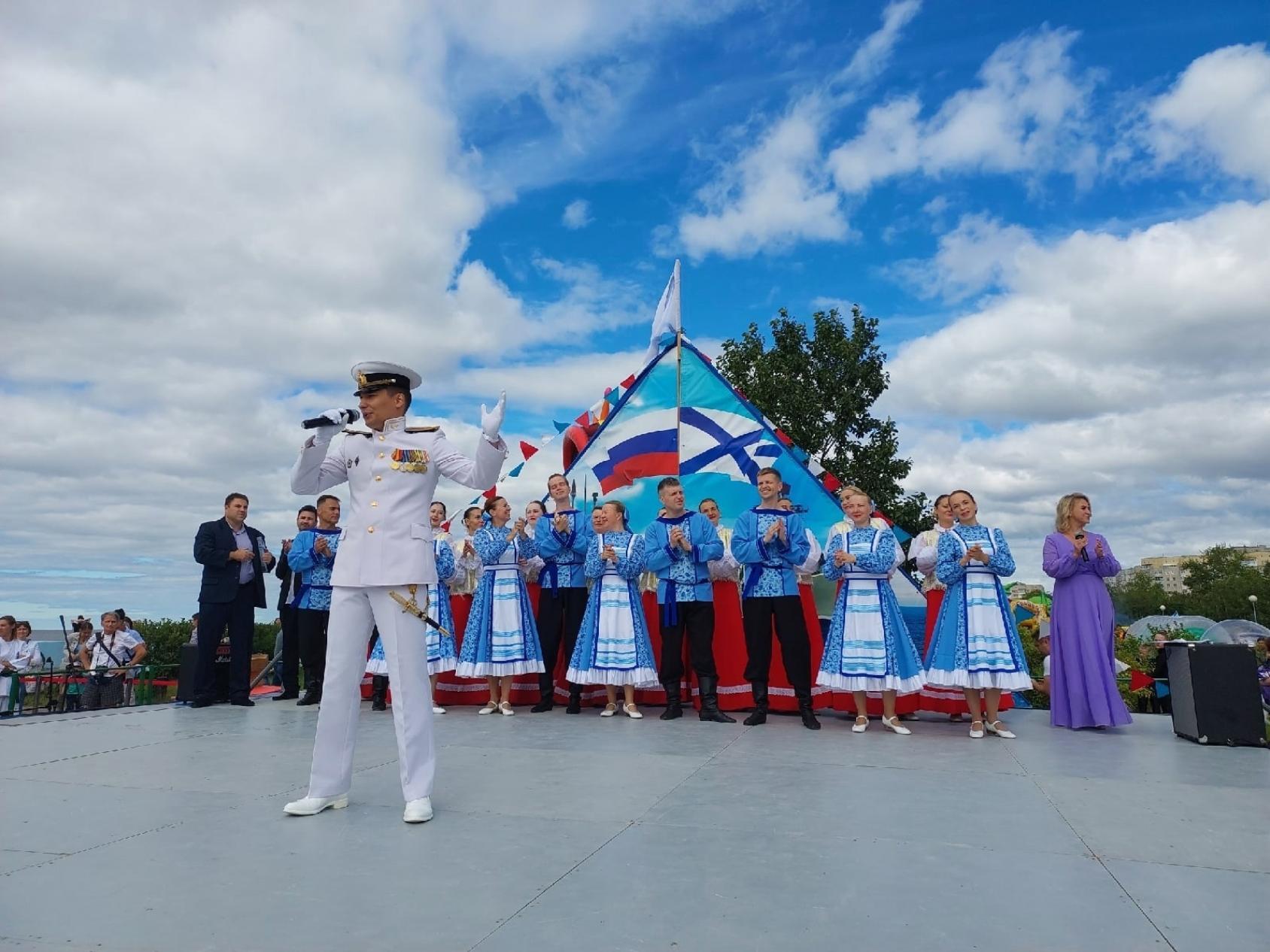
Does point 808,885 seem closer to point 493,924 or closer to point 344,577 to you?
point 493,924

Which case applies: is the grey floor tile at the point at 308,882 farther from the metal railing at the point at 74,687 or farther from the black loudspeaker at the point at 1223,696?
the metal railing at the point at 74,687

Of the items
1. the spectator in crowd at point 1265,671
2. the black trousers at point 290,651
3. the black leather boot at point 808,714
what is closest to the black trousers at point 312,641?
the black trousers at point 290,651

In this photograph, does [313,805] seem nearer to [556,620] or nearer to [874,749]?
[874,749]

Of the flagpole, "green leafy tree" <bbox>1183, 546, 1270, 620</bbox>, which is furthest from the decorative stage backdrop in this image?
"green leafy tree" <bbox>1183, 546, 1270, 620</bbox>

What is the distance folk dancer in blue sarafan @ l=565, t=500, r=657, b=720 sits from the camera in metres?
6.97

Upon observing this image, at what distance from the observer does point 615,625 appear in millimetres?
6988

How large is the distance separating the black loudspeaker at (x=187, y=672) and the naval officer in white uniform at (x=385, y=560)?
17.5 feet

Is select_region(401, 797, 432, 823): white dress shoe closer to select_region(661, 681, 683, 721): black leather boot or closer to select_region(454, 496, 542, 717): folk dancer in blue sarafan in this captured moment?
select_region(661, 681, 683, 721): black leather boot

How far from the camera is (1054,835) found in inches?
133

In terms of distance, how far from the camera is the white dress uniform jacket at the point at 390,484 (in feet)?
12.6

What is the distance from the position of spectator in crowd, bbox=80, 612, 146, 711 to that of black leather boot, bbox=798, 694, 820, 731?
857 cm

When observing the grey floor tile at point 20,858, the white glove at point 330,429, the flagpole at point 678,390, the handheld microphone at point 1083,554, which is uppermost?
the flagpole at point 678,390

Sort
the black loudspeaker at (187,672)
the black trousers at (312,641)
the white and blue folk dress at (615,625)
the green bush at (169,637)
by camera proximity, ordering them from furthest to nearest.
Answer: the green bush at (169,637) → the black loudspeaker at (187,672) → the black trousers at (312,641) → the white and blue folk dress at (615,625)

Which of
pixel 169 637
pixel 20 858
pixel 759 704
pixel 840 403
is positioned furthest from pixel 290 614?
pixel 169 637
